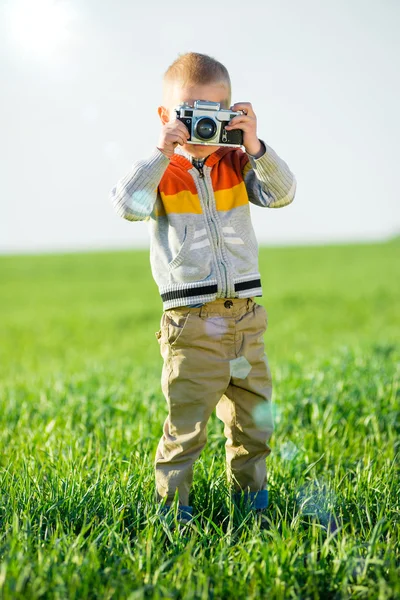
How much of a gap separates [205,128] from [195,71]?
28cm

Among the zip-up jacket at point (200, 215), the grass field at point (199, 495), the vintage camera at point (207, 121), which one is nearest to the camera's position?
the grass field at point (199, 495)

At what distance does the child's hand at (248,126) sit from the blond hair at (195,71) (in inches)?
5.0

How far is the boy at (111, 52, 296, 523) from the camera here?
2.68 metres

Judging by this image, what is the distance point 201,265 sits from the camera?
2.73 metres

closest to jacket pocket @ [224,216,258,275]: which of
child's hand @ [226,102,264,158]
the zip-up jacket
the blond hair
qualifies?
the zip-up jacket

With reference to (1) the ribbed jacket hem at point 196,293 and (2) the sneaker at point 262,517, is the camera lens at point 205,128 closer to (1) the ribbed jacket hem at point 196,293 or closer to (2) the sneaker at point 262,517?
(1) the ribbed jacket hem at point 196,293

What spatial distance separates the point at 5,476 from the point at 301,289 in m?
15.1

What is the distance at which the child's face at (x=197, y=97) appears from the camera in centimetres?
266

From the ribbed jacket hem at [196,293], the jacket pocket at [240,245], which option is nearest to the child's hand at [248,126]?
the jacket pocket at [240,245]

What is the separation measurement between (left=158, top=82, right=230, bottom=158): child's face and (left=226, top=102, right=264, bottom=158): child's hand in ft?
0.25

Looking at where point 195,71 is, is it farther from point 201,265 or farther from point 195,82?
point 201,265

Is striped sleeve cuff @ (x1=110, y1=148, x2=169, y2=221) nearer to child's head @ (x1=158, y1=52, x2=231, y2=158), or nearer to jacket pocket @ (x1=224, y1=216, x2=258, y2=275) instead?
child's head @ (x1=158, y1=52, x2=231, y2=158)

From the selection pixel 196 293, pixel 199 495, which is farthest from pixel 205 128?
pixel 199 495

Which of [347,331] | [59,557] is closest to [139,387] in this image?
[59,557]
